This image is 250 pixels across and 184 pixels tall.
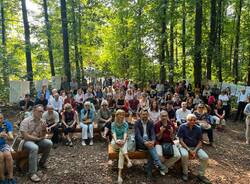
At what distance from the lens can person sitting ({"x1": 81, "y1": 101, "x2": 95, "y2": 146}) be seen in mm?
7656

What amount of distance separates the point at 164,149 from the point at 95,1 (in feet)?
49.9

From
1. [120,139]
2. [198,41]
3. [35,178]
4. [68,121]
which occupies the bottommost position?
[35,178]

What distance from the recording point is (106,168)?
5934mm

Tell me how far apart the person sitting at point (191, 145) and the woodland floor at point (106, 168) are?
0.28m

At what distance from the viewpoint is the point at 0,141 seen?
494 centimetres

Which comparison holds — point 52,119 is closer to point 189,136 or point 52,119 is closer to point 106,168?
point 106,168

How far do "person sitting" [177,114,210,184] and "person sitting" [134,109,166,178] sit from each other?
0.48 meters

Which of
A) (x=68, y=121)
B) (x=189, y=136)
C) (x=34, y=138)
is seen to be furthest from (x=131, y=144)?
(x=68, y=121)

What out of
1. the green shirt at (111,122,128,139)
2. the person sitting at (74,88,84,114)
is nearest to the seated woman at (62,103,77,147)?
the green shirt at (111,122,128,139)

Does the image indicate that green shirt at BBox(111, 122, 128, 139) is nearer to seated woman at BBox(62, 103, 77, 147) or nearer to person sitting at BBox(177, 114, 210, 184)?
person sitting at BBox(177, 114, 210, 184)

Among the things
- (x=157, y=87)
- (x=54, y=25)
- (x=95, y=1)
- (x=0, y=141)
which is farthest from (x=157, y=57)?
(x=0, y=141)

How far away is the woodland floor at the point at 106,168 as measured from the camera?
5.40 meters

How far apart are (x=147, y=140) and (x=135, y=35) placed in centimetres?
1577

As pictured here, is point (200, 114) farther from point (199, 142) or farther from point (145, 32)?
point (145, 32)
